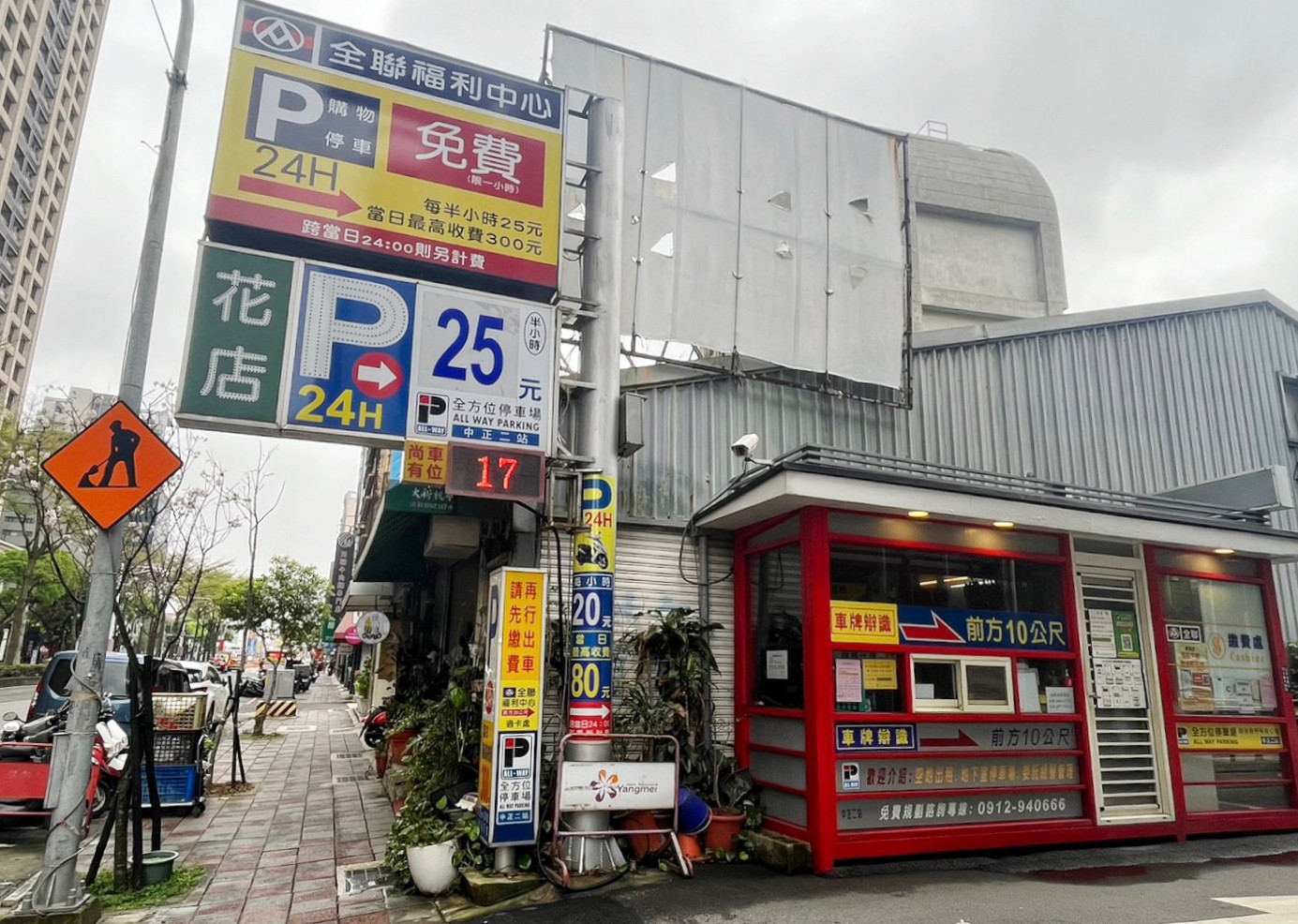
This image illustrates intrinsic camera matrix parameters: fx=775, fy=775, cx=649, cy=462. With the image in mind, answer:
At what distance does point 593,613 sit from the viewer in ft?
22.9

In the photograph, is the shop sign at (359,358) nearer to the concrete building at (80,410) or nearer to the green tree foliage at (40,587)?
the concrete building at (80,410)

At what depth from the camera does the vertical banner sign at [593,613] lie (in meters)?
6.83

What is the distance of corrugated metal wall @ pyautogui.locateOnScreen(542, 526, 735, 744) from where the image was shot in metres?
7.84

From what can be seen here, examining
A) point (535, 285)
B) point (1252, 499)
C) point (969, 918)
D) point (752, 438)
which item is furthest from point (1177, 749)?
point (535, 285)

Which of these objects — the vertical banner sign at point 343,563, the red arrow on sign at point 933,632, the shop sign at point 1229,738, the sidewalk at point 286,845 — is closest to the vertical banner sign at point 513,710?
the sidewalk at point 286,845

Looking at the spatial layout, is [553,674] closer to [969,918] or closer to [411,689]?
[969,918]

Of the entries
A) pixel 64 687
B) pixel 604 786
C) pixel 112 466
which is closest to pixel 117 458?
pixel 112 466

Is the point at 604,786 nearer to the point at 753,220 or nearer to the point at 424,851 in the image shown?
the point at 424,851

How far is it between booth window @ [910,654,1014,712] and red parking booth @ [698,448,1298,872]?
2 centimetres

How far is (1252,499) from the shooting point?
9797 mm

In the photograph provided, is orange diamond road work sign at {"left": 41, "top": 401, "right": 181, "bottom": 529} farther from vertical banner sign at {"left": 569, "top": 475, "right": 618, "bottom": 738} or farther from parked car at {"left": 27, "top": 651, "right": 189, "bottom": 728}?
parked car at {"left": 27, "top": 651, "right": 189, "bottom": 728}

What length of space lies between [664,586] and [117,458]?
5021 mm

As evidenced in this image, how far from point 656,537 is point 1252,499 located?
302 inches

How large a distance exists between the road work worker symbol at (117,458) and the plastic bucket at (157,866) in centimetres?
311
